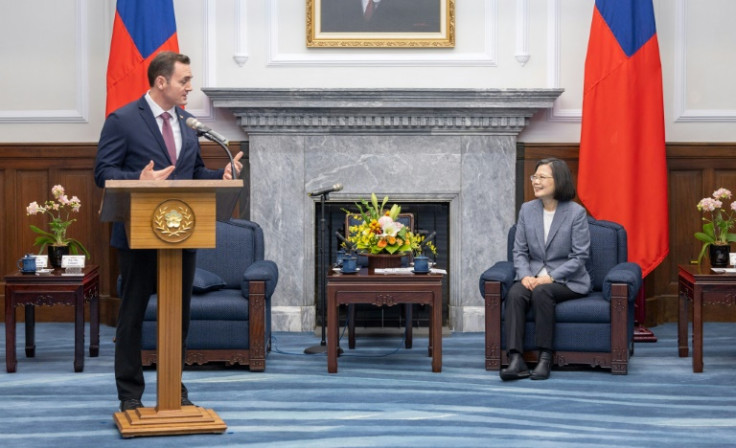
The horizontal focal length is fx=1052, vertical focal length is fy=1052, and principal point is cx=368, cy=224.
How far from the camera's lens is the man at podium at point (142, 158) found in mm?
4453

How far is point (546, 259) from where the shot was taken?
614 centimetres

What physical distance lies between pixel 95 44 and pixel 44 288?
2.40 m

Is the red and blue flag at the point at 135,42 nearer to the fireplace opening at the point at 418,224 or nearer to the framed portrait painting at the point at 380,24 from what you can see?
the framed portrait painting at the point at 380,24

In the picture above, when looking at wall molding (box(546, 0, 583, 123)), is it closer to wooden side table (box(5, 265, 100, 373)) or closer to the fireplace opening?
the fireplace opening

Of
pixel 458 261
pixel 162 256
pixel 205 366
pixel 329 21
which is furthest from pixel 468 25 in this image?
pixel 162 256

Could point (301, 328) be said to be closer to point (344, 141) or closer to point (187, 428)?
point (344, 141)

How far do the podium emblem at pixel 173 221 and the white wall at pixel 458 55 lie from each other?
351 cm

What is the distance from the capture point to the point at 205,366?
6.19 m

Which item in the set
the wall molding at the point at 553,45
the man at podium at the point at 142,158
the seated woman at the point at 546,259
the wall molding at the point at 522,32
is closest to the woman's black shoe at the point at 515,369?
the seated woman at the point at 546,259

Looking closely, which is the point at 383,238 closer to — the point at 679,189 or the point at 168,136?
the point at 168,136

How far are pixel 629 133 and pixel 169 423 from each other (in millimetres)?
4119

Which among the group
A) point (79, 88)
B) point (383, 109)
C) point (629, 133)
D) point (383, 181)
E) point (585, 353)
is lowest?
point (585, 353)

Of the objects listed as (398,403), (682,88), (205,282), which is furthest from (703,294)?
(205,282)

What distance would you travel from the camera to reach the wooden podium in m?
4.16
